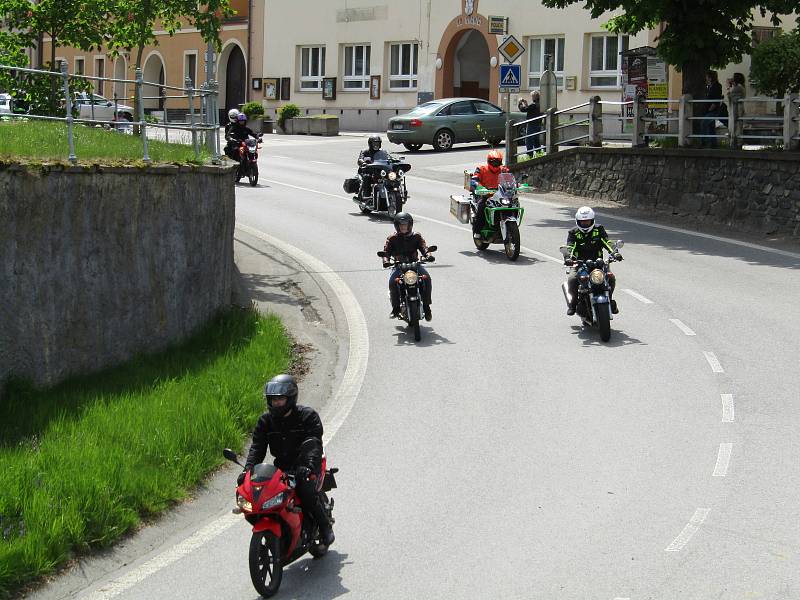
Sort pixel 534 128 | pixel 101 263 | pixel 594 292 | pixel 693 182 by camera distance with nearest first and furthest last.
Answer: pixel 101 263 < pixel 594 292 < pixel 693 182 < pixel 534 128

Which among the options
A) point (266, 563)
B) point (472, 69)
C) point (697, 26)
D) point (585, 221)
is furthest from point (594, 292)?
point (472, 69)

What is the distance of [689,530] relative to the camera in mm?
8211

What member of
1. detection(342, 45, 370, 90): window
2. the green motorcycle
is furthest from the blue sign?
detection(342, 45, 370, 90): window

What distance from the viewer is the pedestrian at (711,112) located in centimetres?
2481

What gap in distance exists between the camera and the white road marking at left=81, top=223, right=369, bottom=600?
8180mm

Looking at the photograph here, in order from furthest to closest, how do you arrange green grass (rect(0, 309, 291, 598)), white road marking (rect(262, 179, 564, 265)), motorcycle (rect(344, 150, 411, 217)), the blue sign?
the blue sign → motorcycle (rect(344, 150, 411, 217)) → white road marking (rect(262, 179, 564, 265)) → green grass (rect(0, 309, 291, 598))

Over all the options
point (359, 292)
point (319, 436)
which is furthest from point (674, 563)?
point (359, 292)

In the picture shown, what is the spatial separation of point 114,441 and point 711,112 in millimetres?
19438

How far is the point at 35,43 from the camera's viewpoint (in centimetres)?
1809

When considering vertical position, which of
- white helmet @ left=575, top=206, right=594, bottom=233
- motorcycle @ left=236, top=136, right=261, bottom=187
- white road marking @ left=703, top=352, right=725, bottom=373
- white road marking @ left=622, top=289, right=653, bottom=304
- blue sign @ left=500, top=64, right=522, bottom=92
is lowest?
white road marking @ left=703, top=352, right=725, bottom=373

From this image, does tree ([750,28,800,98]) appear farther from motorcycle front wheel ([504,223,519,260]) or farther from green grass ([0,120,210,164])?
green grass ([0,120,210,164])

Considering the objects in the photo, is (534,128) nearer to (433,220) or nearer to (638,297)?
(433,220)

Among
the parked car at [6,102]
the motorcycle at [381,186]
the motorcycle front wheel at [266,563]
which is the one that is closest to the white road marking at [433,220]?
the motorcycle at [381,186]

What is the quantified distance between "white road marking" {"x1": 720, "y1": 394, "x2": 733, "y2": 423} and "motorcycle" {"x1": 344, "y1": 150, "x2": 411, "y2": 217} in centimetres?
1245
